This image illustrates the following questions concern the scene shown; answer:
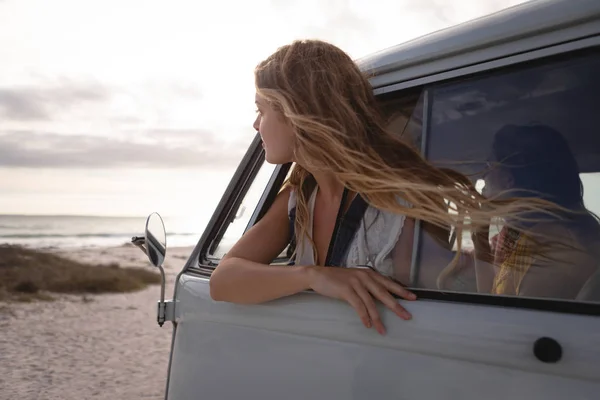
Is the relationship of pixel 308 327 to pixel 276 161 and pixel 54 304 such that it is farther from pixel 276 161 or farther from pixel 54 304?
pixel 54 304

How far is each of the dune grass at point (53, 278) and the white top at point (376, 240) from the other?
49.8 ft

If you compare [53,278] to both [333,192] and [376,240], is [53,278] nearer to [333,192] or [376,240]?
[333,192]

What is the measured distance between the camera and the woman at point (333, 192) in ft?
5.49

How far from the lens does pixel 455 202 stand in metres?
1.62

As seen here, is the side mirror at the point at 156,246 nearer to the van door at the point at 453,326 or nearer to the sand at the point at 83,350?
the van door at the point at 453,326

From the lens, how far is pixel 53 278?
1875 centimetres

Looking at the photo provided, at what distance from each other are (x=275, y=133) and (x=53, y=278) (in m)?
18.1

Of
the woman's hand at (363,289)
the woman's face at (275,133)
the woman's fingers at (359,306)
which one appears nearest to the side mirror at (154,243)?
the woman's face at (275,133)

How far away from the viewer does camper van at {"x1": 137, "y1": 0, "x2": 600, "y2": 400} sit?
136 cm

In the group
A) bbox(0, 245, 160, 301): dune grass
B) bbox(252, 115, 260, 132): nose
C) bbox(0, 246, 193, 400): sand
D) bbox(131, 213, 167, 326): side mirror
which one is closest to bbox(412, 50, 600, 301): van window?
bbox(252, 115, 260, 132): nose

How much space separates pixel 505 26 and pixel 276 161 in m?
0.84

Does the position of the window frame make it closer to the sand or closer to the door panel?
the door panel

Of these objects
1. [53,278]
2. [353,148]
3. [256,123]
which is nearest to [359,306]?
[353,148]

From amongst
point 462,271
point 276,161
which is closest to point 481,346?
point 462,271
